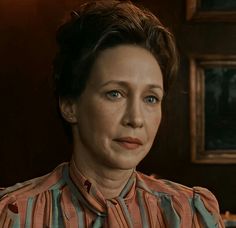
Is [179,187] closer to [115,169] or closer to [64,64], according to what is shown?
[115,169]

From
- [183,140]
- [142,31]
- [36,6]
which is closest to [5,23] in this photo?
[36,6]

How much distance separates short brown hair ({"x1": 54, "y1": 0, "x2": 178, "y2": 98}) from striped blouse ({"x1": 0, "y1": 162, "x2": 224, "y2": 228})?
0.46 ft

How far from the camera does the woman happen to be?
2.82ft

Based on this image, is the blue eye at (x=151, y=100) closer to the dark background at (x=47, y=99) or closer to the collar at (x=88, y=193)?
the collar at (x=88, y=193)

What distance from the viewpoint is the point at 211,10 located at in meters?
1.47

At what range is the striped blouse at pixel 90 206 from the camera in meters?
0.87

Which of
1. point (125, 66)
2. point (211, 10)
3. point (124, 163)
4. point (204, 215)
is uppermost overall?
point (211, 10)

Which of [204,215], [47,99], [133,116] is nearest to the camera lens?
[133,116]

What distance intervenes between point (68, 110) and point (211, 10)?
27.1 inches

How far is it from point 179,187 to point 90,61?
0.27 metres

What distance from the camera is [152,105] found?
0.88m

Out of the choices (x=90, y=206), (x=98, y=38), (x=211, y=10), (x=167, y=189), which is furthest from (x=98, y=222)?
(x=211, y=10)

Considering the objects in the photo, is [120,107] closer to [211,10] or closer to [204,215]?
[204,215]

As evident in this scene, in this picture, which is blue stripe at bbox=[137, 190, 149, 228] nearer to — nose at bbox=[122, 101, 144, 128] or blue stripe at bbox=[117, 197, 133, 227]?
blue stripe at bbox=[117, 197, 133, 227]
